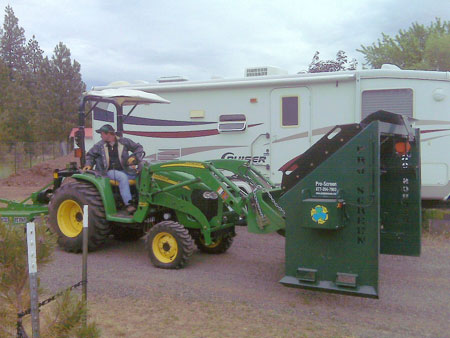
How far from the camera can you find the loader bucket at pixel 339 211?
4676mm

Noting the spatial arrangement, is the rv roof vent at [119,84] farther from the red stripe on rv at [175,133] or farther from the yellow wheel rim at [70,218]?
the yellow wheel rim at [70,218]

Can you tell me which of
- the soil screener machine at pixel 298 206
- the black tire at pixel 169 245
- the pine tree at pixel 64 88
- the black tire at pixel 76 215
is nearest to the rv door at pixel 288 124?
the soil screener machine at pixel 298 206

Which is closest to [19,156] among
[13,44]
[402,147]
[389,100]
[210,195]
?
[210,195]

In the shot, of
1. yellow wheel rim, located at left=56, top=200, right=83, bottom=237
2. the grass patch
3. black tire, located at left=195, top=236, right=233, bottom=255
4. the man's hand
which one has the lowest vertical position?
the grass patch

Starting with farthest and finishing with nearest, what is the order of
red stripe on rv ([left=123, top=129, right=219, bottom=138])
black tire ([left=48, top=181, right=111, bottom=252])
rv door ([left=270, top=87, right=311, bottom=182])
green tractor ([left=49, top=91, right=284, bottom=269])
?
red stripe on rv ([left=123, top=129, right=219, bottom=138])
rv door ([left=270, top=87, right=311, bottom=182])
black tire ([left=48, top=181, right=111, bottom=252])
green tractor ([left=49, top=91, right=284, bottom=269])

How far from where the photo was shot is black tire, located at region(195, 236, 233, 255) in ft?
23.7

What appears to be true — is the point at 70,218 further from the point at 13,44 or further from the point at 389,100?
the point at 13,44

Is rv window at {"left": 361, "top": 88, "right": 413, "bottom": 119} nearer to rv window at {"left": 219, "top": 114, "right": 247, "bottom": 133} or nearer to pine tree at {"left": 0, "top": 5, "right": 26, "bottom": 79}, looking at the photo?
rv window at {"left": 219, "top": 114, "right": 247, "bottom": 133}

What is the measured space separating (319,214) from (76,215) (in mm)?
4161

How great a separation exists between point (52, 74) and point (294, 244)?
31586 millimetres

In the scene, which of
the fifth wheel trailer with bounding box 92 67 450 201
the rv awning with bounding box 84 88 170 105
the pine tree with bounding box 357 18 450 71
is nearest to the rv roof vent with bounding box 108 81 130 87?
the fifth wheel trailer with bounding box 92 67 450 201

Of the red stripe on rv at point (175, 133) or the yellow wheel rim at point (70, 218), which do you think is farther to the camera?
the red stripe on rv at point (175, 133)

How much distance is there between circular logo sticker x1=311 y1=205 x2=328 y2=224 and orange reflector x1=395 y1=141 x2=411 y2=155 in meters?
1.53

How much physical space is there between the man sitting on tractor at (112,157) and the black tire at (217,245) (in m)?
1.20
